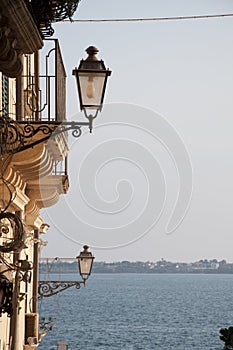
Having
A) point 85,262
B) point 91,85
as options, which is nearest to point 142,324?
point 85,262

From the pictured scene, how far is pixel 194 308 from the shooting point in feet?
378

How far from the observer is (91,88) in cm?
899

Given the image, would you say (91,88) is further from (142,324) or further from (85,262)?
(142,324)

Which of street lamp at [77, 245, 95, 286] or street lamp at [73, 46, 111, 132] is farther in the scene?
street lamp at [77, 245, 95, 286]

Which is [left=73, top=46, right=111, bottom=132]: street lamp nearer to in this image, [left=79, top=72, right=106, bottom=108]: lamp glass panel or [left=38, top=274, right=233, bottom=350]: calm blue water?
[left=79, top=72, right=106, bottom=108]: lamp glass panel

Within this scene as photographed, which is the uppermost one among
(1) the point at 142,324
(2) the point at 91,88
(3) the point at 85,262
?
(1) the point at 142,324

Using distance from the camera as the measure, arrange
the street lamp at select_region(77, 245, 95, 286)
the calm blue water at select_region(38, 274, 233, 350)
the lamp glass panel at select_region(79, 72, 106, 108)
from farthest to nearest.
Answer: the calm blue water at select_region(38, 274, 233, 350) → the street lamp at select_region(77, 245, 95, 286) → the lamp glass panel at select_region(79, 72, 106, 108)

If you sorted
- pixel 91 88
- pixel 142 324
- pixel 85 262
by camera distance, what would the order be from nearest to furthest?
pixel 91 88, pixel 85 262, pixel 142 324

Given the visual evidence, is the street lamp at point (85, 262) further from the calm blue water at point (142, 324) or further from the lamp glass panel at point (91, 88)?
the calm blue water at point (142, 324)

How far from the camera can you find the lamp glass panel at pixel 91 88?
8953 millimetres

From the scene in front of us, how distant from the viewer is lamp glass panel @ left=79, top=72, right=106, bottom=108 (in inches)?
352

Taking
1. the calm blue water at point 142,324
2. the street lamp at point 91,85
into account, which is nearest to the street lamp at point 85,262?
the street lamp at point 91,85

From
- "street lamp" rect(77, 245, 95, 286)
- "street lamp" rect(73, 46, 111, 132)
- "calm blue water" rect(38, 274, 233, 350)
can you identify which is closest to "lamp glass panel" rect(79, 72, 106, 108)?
"street lamp" rect(73, 46, 111, 132)

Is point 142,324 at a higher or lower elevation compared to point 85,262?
higher
